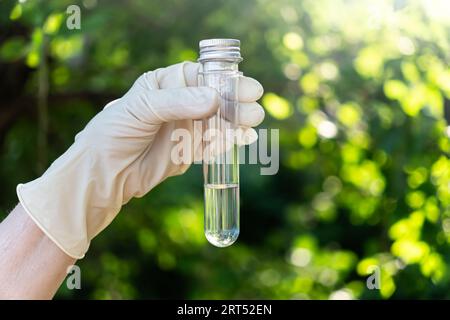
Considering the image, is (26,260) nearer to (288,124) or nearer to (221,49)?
(221,49)

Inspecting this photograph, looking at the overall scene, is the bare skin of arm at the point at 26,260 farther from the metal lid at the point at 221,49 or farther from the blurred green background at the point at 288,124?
the blurred green background at the point at 288,124

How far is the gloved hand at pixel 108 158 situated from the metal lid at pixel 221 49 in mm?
98

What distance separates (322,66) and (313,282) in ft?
2.80

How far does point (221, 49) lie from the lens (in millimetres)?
1073

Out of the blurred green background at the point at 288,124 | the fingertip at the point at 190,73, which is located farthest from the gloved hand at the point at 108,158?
the blurred green background at the point at 288,124

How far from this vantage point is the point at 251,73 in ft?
8.02

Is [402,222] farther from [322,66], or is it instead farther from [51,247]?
[51,247]

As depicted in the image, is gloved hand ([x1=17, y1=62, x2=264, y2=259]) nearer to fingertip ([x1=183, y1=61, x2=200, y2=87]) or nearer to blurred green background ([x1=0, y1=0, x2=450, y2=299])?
fingertip ([x1=183, y1=61, x2=200, y2=87])

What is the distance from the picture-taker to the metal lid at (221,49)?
1.07 m

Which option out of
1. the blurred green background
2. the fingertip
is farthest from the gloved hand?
the blurred green background

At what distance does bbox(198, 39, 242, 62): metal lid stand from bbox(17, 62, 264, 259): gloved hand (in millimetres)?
98

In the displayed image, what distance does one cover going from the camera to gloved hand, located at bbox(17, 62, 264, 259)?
1219 millimetres

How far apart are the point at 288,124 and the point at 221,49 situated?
1.48m
